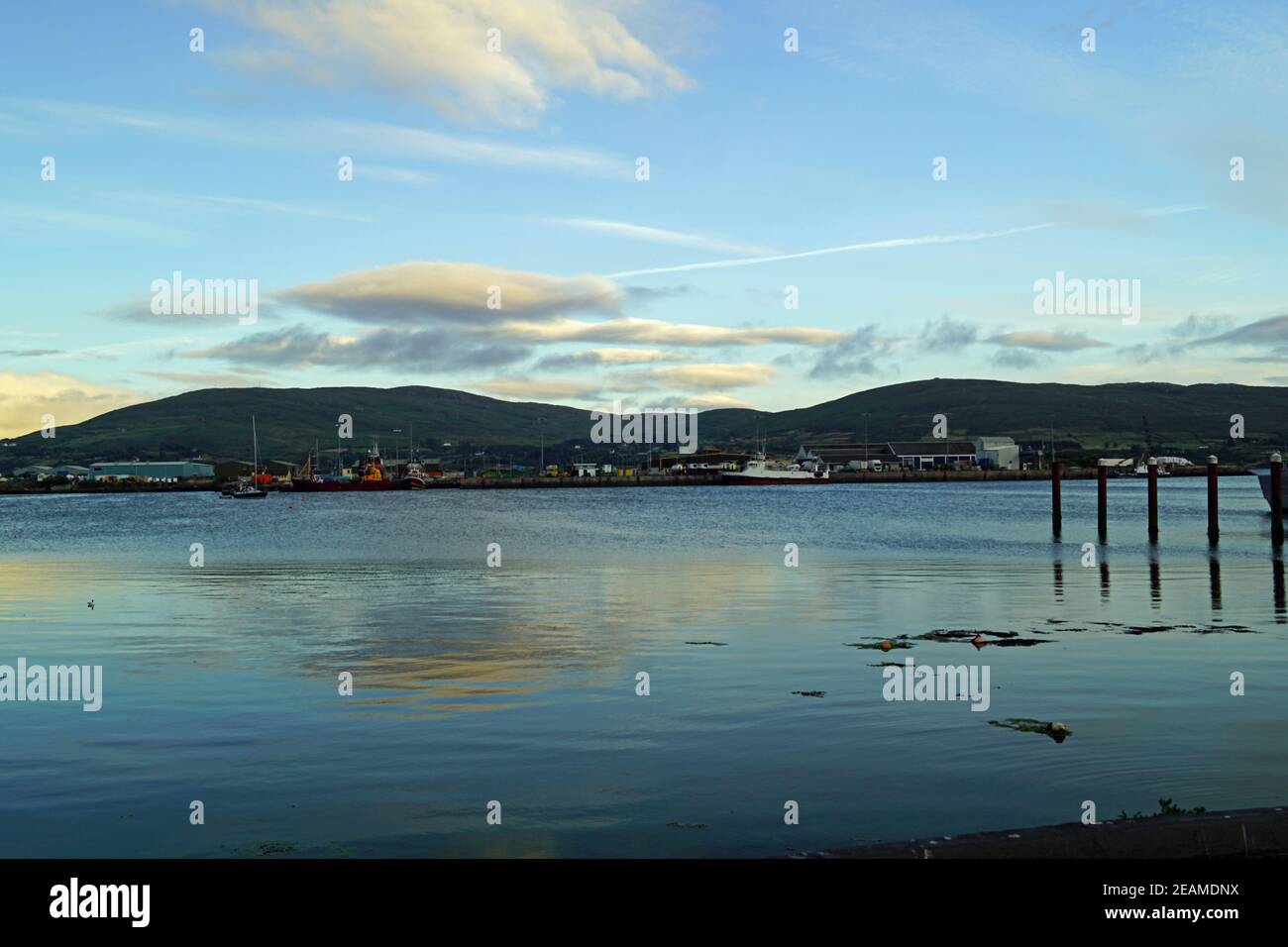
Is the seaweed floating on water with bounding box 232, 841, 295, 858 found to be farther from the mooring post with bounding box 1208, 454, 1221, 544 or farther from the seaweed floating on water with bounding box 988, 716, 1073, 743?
the mooring post with bounding box 1208, 454, 1221, 544

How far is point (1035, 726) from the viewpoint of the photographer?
17625 millimetres

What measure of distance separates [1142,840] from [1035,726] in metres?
8.27

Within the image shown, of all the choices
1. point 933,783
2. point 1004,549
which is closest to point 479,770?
point 933,783

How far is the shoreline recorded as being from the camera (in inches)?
372

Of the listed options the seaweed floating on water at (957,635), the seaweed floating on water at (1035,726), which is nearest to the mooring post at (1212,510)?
the seaweed floating on water at (957,635)

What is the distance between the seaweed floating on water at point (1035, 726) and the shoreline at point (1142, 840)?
23.1ft

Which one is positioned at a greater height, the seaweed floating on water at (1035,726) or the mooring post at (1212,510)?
the mooring post at (1212,510)

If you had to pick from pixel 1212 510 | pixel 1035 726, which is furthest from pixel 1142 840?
pixel 1212 510

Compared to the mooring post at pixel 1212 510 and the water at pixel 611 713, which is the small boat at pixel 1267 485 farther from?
the water at pixel 611 713

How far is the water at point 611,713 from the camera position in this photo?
13.2 m

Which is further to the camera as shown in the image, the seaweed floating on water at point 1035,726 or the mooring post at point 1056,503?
the mooring post at point 1056,503

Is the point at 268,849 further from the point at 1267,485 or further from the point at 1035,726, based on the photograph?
the point at 1267,485

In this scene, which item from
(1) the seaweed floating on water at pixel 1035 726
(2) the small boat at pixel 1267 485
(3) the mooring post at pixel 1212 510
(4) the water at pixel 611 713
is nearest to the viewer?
(4) the water at pixel 611 713

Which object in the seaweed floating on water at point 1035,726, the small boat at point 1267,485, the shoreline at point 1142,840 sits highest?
the small boat at point 1267,485
